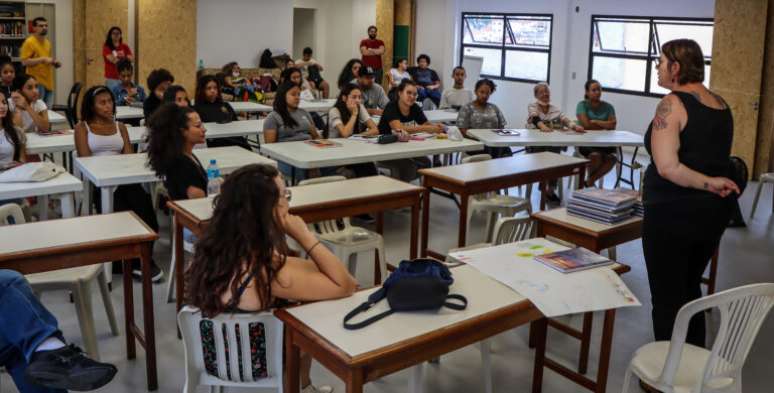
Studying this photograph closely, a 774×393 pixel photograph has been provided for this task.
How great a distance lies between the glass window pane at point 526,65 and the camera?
12.2 metres

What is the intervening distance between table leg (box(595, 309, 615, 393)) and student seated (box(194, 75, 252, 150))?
14.4 feet

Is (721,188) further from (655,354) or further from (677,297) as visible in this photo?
(655,354)

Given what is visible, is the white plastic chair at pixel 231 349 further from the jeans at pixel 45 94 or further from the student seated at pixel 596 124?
the jeans at pixel 45 94

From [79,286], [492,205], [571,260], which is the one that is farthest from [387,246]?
[571,260]

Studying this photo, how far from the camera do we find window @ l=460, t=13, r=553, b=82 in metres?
12.2

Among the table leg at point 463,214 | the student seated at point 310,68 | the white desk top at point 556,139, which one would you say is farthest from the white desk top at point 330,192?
the student seated at point 310,68

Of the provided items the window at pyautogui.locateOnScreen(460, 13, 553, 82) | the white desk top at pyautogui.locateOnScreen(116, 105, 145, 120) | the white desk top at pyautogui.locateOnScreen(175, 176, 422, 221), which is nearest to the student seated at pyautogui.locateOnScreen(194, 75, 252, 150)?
the white desk top at pyautogui.locateOnScreen(116, 105, 145, 120)

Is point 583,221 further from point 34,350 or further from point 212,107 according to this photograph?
point 212,107

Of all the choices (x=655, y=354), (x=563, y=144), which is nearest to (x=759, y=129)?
(x=563, y=144)

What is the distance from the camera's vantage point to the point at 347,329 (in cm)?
248

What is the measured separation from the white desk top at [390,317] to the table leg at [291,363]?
10 centimetres

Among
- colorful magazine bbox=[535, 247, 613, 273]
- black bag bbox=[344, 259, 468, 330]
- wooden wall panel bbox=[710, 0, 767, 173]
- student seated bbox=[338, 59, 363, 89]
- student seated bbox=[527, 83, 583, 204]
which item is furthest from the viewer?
student seated bbox=[338, 59, 363, 89]

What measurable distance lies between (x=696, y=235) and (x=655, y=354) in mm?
626

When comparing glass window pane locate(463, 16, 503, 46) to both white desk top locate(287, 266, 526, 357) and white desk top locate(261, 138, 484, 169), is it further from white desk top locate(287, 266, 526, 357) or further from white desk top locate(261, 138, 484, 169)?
white desk top locate(287, 266, 526, 357)
